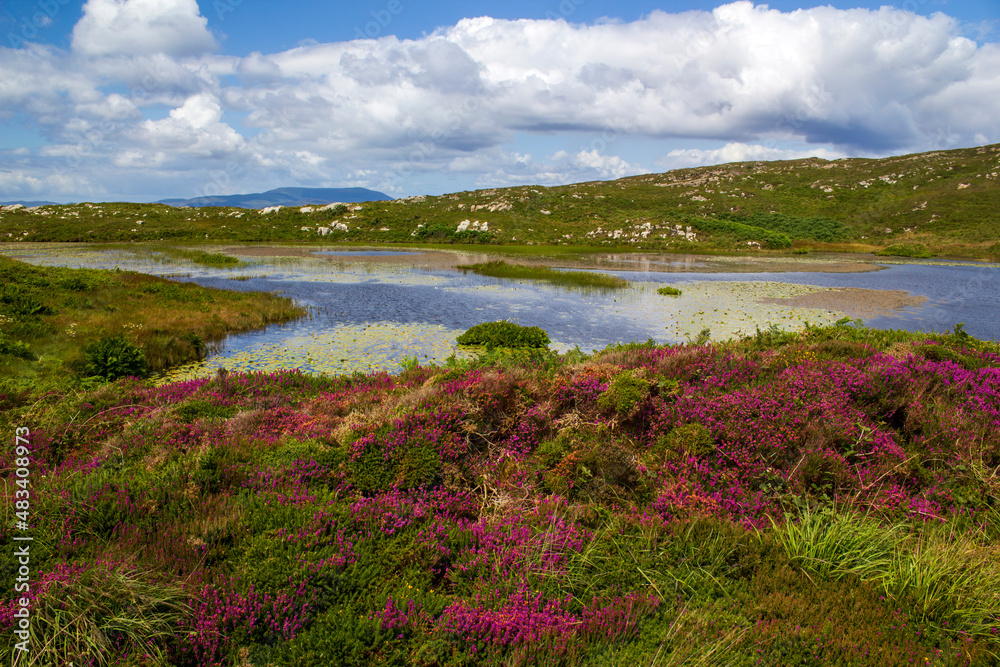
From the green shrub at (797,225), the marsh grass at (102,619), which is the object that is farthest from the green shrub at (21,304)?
the green shrub at (797,225)

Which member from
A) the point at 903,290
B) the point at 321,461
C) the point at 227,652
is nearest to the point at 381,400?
the point at 321,461

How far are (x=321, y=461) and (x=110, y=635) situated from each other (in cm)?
262

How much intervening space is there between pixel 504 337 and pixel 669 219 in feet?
262

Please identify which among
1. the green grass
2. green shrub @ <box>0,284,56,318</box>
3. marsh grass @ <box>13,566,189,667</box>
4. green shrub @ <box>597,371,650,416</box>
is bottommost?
marsh grass @ <box>13,566,189,667</box>

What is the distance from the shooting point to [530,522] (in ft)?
16.9

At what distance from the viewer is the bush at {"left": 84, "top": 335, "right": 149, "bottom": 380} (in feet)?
40.2

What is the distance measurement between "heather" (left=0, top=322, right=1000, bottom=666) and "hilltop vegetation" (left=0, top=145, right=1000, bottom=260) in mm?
68660

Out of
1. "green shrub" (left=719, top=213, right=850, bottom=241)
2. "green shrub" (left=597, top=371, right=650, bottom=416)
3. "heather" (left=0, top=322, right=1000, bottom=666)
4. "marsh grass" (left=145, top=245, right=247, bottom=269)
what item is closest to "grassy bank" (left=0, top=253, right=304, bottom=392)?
"heather" (left=0, top=322, right=1000, bottom=666)

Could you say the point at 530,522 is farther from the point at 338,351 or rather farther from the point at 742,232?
the point at 742,232

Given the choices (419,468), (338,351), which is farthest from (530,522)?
(338,351)

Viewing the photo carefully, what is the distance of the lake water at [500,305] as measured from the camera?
1636 cm

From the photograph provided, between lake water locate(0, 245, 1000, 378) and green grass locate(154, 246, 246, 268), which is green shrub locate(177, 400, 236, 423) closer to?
lake water locate(0, 245, 1000, 378)

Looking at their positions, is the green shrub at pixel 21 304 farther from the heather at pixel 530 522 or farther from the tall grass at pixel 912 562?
the tall grass at pixel 912 562

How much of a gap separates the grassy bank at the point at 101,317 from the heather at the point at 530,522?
18.4 ft
